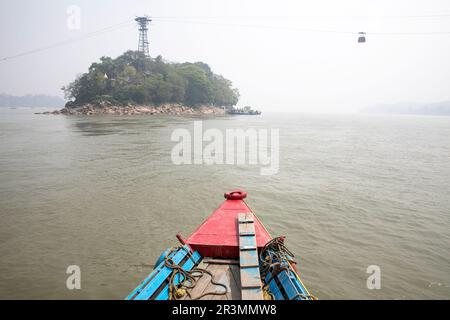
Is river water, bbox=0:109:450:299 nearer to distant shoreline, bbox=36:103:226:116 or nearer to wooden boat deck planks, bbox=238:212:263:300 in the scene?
wooden boat deck planks, bbox=238:212:263:300

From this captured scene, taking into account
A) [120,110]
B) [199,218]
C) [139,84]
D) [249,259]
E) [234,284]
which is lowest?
[199,218]

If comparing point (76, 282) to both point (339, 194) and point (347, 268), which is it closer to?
point (347, 268)

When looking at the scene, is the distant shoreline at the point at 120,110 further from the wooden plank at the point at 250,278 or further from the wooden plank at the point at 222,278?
the wooden plank at the point at 250,278

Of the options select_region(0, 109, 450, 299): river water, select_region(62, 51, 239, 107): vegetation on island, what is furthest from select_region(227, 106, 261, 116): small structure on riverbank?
select_region(0, 109, 450, 299): river water

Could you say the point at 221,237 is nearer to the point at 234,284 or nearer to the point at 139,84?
the point at 234,284

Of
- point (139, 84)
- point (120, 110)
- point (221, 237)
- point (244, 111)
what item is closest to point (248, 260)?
point (221, 237)

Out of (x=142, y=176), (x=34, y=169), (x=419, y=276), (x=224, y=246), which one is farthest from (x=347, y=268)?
(x=34, y=169)
